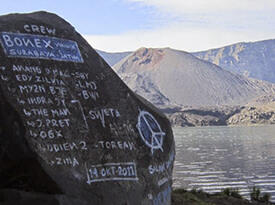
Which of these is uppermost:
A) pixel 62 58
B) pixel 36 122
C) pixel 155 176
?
pixel 62 58

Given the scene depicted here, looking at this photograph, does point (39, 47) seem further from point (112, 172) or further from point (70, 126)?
point (112, 172)

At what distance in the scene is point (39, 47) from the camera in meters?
6.19

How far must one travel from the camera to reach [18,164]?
5059 mm

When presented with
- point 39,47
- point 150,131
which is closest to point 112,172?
point 150,131

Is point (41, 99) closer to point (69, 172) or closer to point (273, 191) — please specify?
point (69, 172)

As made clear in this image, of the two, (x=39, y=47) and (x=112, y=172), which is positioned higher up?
(x=39, y=47)

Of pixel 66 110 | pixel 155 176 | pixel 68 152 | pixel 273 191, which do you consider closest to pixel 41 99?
pixel 66 110

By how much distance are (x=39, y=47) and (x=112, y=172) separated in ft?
6.30

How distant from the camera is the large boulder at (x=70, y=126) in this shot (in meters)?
5.11

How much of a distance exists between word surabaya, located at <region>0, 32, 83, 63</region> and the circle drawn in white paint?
1.17 meters

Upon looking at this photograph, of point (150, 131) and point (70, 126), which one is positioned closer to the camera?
point (70, 126)

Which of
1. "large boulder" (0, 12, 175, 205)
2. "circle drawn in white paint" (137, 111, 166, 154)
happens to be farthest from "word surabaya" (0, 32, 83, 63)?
"circle drawn in white paint" (137, 111, 166, 154)

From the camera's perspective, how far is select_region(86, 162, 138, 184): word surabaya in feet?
17.9

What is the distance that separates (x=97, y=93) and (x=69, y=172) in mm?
1378
